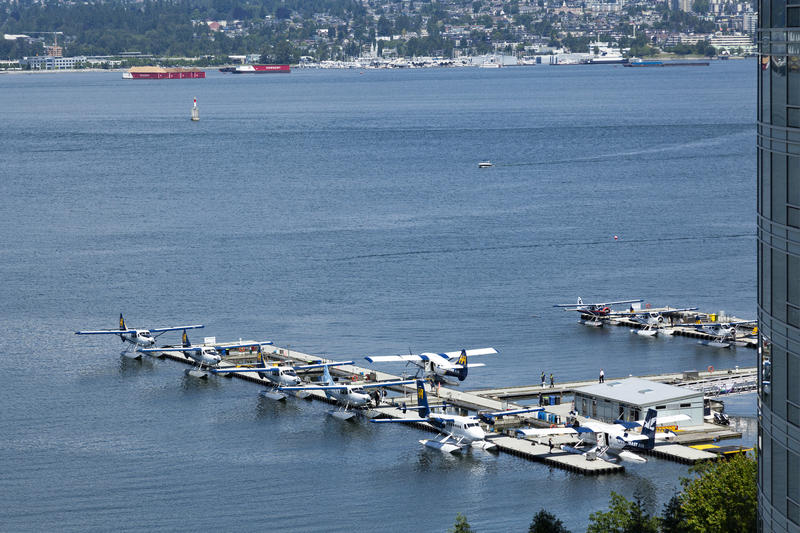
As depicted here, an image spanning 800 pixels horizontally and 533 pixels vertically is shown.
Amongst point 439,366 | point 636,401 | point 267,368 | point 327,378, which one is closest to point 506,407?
point 636,401

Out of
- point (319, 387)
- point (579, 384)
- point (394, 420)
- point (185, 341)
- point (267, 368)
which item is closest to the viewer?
point (394, 420)

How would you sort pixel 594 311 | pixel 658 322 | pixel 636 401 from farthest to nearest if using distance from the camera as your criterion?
1. pixel 594 311
2. pixel 658 322
3. pixel 636 401

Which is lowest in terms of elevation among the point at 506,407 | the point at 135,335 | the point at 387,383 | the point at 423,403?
the point at 506,407

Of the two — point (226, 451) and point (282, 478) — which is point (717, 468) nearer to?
point (282, 478)

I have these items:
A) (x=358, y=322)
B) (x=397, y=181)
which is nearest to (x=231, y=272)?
(x=358, y=322)

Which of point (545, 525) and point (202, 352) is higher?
point (545, 525)

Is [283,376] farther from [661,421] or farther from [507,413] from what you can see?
[661,421]

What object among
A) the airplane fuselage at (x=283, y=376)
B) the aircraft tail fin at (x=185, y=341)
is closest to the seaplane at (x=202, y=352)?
the aircraft tail fin at (x=185, y=341)

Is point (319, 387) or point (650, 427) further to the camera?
point (319, 387)
